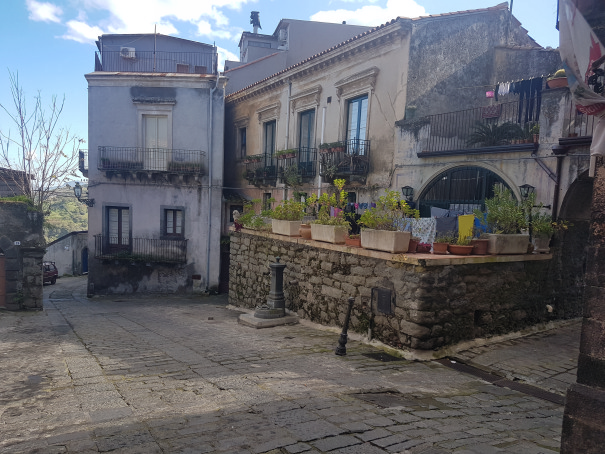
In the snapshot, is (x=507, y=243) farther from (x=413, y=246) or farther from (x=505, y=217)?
(x=413, y=246)

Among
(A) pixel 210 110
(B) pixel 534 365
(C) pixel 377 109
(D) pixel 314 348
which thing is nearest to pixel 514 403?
(B) pixel 534 365

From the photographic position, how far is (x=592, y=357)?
127 inches

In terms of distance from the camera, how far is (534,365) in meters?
6.79

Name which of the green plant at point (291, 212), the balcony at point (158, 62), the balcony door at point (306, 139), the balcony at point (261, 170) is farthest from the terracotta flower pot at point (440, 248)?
the balcony at point (158, 62)

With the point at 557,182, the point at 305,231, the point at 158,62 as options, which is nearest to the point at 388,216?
the point at 305,231

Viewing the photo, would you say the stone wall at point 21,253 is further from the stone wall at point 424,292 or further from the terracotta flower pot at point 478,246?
the terracotta flower pot at point 478,246

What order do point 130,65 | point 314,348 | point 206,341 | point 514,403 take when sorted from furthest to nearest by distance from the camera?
1. point 130,65
2. point 206,341
3. point 314,348
4. point 514,403

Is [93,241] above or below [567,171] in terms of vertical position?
below

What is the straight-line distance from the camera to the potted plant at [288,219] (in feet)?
35.6

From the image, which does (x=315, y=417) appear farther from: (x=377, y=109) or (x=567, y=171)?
(x=377, y=109)

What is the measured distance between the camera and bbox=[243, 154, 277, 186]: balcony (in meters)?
19.4

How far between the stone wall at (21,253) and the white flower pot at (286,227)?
28.6 feet

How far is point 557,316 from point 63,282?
27405 mm

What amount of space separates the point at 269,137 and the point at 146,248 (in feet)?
25.6
